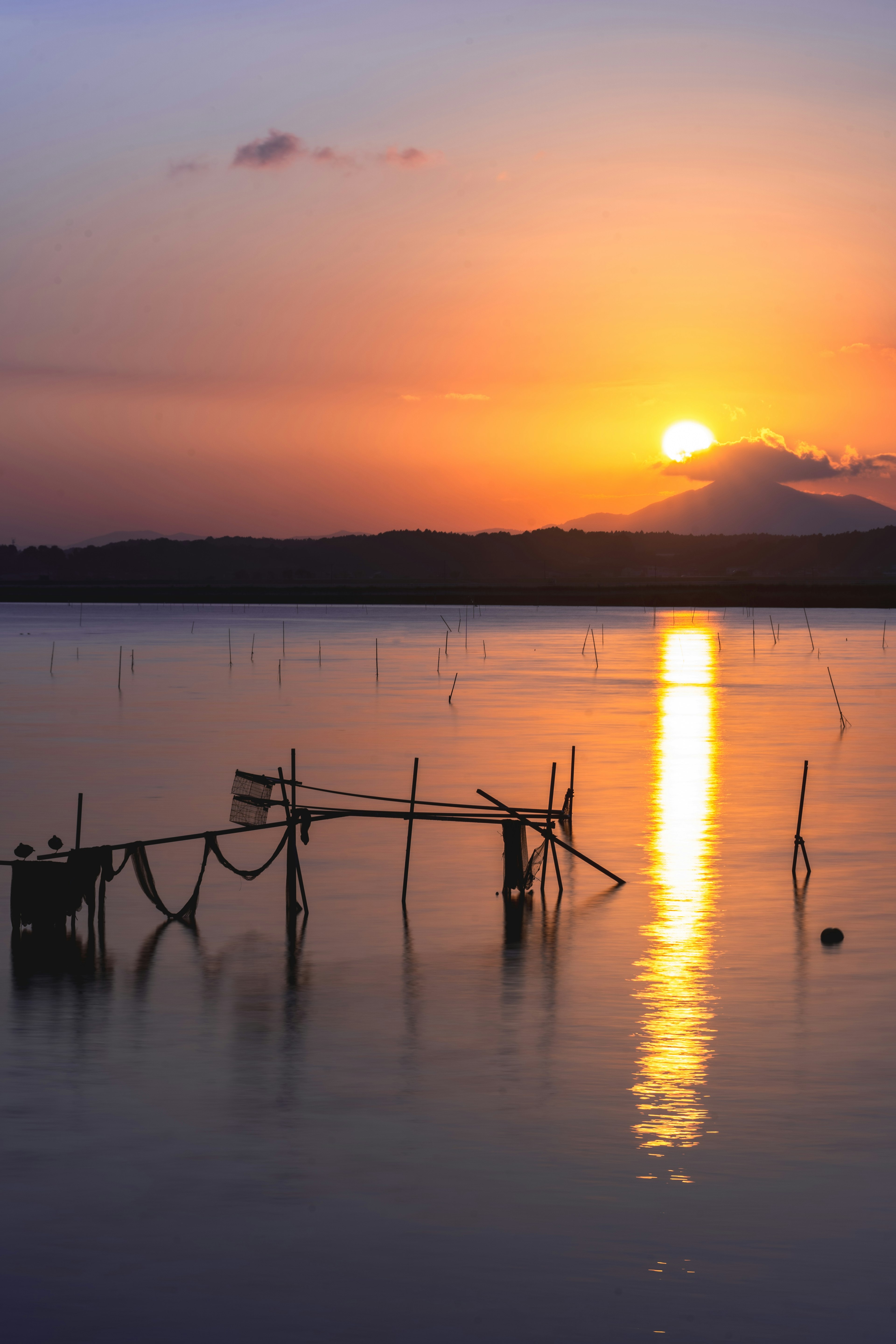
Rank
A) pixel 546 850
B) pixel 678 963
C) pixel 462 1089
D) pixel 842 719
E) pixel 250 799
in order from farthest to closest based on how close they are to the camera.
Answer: pixel 842 719 → pixel 546 850 → pixel 250 799 → pixel 678 963 → pixel 462 1089

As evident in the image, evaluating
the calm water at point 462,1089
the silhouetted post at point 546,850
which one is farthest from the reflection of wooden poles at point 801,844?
the silhouetted post at point 546,850

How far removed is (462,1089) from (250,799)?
9987 millimetres

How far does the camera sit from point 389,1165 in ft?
48.1

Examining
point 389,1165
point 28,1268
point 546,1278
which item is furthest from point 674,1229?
point 28,1268

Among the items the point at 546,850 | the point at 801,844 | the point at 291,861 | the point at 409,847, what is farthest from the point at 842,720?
the point at 291,861

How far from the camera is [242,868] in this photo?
31125mm

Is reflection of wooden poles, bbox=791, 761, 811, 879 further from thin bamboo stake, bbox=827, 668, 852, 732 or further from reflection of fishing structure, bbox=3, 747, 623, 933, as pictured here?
thin bamboo stake, bbox=827, 668, 852, 732

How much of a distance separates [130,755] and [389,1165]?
3896cm

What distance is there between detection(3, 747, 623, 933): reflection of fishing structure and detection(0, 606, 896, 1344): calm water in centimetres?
52

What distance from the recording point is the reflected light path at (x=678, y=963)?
16266 mm

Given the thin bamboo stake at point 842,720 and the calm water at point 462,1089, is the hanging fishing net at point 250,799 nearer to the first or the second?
the calm water at point 462,1089

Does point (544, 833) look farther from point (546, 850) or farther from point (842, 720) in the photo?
point (842, 720)

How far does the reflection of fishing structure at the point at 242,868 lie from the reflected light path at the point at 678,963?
5.86 feet

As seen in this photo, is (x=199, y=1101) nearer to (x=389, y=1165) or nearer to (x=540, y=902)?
(x=389, y=1165)
